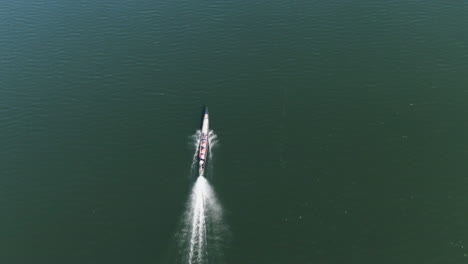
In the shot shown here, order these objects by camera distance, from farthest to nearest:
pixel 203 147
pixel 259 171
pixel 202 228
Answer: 1. pixel 203 147
2. pixel 259 171
3. pixel 202 228

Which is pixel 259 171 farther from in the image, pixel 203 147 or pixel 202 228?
pixel 202 228

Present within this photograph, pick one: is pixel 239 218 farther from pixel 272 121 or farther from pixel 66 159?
pixel 66 159

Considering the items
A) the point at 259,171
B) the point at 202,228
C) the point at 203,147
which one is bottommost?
the point at 202,228

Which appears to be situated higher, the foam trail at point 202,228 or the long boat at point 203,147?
the long boat at point 203,147

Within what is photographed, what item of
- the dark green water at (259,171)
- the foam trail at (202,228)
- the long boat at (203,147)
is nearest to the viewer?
the foam trail at (202,228)

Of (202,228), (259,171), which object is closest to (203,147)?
(259,171)

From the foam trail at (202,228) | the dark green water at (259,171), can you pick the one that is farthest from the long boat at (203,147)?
the dark green water at (259,171)

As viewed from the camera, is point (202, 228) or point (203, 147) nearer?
point (202, 228)

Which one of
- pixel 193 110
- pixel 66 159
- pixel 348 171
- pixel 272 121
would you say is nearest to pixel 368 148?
pixel 348 171

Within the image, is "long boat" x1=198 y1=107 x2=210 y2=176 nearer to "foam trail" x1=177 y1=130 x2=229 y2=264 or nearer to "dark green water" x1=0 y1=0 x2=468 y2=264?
"foam trail" x1=177 y1=130 x2=229 y2=264

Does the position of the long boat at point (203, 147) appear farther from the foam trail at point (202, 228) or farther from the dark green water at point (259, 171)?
the dark green water at point (259, 171)

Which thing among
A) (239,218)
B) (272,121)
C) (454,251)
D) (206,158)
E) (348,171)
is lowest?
(454,251)
